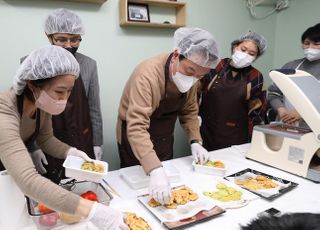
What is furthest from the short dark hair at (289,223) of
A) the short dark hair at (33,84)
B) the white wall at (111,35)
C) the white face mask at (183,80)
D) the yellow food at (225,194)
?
the white wall at (111,35)

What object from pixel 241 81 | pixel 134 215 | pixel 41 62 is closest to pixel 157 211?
pixel 134 215

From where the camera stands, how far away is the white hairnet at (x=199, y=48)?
1380 millimetres

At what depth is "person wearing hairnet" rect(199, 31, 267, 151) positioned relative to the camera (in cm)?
211

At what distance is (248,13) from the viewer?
325 centimetres

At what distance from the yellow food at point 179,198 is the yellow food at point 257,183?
296mm

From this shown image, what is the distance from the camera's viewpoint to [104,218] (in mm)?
928

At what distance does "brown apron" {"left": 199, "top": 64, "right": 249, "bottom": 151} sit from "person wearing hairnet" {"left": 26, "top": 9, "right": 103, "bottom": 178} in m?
0.91

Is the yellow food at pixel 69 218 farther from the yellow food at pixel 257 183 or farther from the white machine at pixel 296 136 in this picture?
the white machine at pixel 296 136

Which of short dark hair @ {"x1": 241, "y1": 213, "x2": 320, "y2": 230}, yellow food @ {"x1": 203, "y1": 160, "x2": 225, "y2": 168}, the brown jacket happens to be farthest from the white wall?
short dark hair @ {"x1": 241, "y1": 213, "x2": 320, "y2": 230}

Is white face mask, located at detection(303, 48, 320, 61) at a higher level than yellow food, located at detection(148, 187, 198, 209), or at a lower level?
higher

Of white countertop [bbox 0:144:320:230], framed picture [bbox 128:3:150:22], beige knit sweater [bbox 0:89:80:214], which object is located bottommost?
white countertop [bbox 0:144:320:230]

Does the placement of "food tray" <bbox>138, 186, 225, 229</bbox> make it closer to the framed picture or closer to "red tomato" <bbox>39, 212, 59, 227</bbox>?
"red tomato" <bbox>39, 212, 59, 227</bbox>

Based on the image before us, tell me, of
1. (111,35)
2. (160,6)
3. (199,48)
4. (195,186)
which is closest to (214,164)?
(195,186)

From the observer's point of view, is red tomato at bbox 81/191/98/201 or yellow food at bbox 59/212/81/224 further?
red tomato at bbox 81/191/98/201
